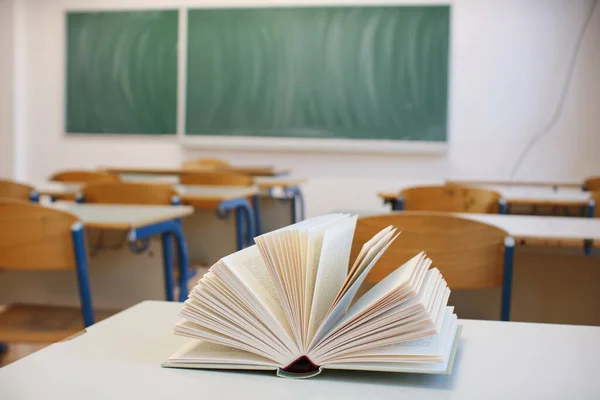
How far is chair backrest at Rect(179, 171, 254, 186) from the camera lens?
431 cm

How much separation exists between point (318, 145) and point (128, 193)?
3.86 metres

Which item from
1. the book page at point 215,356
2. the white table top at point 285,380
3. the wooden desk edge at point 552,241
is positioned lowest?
the wooden desk edge at point 552,241

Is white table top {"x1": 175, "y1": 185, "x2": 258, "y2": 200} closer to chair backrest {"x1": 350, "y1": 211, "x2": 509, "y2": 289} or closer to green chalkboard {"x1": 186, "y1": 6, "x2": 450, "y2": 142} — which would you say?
chair backrest {"x1": 350, "y1": 211, "x2": 509, "y2": 289}

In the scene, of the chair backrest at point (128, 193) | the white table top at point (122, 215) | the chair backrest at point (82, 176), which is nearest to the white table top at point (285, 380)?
the white table top at point (122, 215)

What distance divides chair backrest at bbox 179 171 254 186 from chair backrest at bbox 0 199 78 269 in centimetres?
230

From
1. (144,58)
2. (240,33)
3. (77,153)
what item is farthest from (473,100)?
(77,153)


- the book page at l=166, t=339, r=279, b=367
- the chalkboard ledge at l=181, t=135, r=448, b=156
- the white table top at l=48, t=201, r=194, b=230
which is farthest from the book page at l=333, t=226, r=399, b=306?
the chalkboard ledge at l=181, t=135, r=448, b=156

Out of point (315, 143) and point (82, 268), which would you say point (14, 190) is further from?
point (315, 143)

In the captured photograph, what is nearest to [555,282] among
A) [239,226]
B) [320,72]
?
[239,226]

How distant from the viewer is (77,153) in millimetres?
7496

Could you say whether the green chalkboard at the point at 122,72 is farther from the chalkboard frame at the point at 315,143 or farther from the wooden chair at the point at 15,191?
the wooden chair at the point at 15,191

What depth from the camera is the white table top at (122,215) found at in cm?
217

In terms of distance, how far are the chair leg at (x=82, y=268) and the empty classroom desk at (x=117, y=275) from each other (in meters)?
0.33

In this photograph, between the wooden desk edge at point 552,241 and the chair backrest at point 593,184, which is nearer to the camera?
the wooden desk edge at point 552,241
